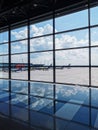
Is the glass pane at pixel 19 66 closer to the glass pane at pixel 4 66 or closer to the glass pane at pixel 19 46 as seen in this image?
the glass pane at pixel 19 46

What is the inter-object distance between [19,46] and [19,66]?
4.79 ft

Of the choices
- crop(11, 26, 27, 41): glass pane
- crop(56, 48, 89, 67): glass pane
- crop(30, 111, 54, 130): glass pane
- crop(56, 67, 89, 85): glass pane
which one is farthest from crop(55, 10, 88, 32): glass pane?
crop(30, 111, 54, 130): glass pane

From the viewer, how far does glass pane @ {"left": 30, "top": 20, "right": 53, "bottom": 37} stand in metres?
10.6

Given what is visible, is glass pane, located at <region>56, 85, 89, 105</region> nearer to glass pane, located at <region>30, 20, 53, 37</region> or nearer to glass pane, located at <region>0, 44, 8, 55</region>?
glass pane, located at <region>30, 20, 53, 37</region>

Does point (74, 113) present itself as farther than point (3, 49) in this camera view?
No

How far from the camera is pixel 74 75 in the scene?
416 inches

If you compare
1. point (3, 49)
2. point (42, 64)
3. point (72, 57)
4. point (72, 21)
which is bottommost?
point (42, 64)

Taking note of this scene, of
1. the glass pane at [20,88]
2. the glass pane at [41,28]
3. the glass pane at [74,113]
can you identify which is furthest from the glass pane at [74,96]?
the glass pane at [41,28]

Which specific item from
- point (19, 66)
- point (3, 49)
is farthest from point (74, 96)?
point (3, 49)

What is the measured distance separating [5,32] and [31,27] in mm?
2882

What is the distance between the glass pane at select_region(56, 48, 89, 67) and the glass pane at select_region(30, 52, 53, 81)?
547 mm

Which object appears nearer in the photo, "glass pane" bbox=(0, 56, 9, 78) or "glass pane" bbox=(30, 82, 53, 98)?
"glass pane" bbox=(30, 82, 53, 98)

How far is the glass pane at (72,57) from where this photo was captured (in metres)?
9.12

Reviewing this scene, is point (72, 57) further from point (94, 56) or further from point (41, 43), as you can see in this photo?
point (41, 43)
